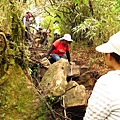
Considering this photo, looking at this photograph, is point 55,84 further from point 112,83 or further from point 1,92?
point 112,83

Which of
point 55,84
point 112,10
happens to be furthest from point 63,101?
point 112,10

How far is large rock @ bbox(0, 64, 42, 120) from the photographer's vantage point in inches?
196

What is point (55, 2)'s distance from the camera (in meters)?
9.84

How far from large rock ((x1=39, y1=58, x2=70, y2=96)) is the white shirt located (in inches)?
153

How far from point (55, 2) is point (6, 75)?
526 centimetres

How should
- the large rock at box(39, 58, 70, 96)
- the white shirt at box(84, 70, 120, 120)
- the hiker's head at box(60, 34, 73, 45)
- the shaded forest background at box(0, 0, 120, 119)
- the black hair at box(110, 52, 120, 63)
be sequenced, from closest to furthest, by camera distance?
the white shirt at box(84, 70, 120, 120) → the black hair at box(110, 52, 120, 63) → the shaded forest background at box(0, 0, 120, 119) → the large rock at box(39, 58, 70, 96) → the hiker's head at box(60, 34, 73, 45)

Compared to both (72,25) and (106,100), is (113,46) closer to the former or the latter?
(106,100)

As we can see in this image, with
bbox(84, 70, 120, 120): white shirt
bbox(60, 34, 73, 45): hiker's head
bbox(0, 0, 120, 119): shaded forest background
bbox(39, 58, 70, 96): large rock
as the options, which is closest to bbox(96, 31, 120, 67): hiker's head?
bbox(84, 70, 120, 120): white shirt

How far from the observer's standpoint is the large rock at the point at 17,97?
497 centimetres

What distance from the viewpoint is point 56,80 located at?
619 centimetres

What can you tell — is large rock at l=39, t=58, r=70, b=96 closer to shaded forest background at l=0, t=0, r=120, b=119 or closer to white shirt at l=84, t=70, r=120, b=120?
shaded forest background at l=0, t=0, r=120, b=119

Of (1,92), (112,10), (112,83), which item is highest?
(112,10)

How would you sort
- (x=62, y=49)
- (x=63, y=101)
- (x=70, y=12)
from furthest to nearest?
(x=70, y=12), (x=62, y=49), (x=63, y=101)

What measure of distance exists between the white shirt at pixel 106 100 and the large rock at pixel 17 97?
3.24 m
